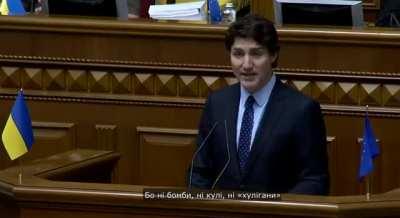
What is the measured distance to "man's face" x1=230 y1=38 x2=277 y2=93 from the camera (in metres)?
4.38

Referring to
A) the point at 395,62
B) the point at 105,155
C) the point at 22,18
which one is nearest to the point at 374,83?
the point at 395,62

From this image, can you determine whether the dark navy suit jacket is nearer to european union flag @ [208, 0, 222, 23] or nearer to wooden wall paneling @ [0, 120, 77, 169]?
wooden wall paneling @ [0, 120, 77, 169]

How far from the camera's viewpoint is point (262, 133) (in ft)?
14.4

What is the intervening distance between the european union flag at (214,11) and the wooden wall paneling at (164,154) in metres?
0.74

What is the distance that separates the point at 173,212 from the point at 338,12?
7.29 ft

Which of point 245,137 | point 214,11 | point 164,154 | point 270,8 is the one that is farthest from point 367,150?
point 270,8

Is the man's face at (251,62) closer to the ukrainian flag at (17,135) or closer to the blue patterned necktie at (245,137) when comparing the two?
the blue patterned necktie at (245,137)

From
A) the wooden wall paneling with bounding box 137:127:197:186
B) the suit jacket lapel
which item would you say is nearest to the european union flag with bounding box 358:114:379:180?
the suit jacket lapel

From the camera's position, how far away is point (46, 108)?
5.81 meters

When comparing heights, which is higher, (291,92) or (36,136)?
(291,92)

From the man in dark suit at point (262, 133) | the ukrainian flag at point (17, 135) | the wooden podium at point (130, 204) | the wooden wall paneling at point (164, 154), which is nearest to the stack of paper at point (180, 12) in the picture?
the wooden wall paneling at point (164, 154)

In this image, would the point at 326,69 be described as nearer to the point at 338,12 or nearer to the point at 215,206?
the point at 338,12

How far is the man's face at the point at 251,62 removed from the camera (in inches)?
172

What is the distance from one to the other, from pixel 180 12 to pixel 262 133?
1822 mm
